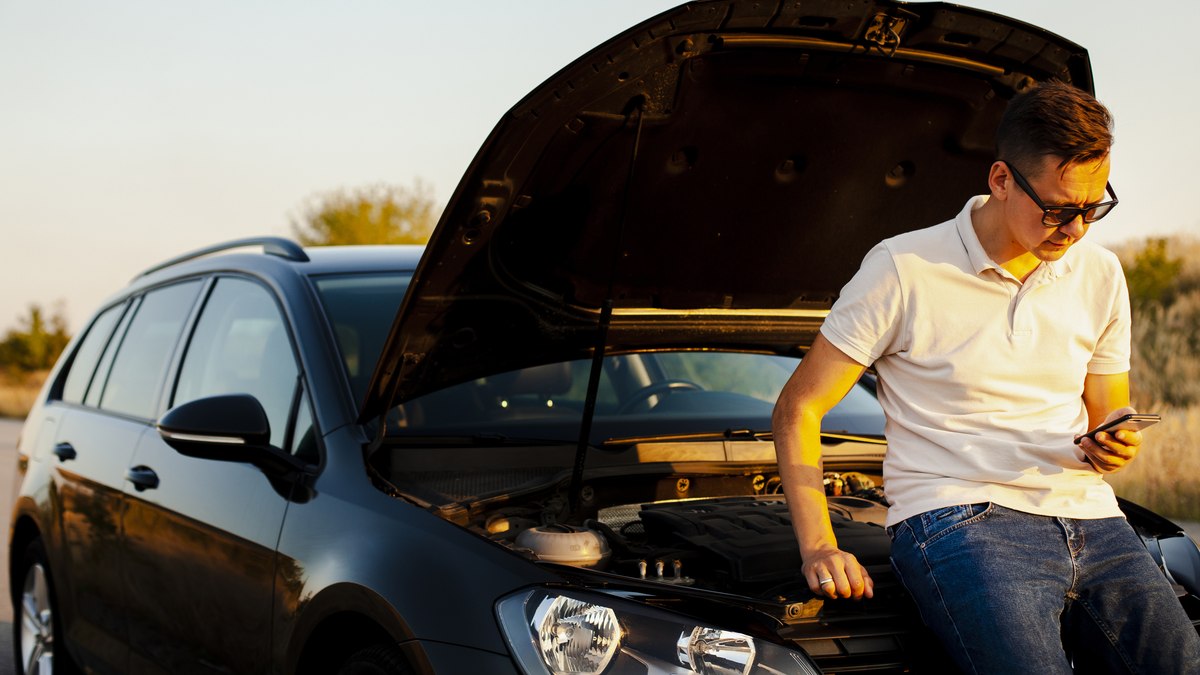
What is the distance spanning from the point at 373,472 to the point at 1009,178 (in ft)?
5.25

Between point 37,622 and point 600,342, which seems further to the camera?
point 37,622

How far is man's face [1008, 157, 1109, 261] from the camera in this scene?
2.64 m

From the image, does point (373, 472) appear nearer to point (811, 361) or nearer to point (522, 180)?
point (522, 180)

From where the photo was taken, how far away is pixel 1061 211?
265 cm

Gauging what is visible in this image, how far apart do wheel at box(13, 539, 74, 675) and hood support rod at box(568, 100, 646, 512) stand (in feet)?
8.40

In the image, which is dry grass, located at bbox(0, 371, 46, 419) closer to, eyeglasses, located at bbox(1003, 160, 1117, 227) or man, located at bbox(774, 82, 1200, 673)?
man, located at bbox(774, 82, 1200, 673)

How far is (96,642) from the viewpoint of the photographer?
4.50 m

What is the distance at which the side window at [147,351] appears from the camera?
15.4 ft

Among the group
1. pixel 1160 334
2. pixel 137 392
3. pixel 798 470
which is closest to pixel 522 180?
pixel 798 470

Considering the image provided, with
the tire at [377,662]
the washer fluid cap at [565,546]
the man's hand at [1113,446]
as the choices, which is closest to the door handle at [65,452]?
the tire at [377,662]

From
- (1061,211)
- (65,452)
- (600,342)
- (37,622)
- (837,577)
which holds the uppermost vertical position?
(1061,211)

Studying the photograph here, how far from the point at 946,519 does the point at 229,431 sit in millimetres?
1845

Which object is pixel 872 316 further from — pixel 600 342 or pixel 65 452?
pixel 65 452

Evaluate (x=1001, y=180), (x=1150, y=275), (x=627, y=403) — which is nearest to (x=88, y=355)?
(x=627, y=403)
